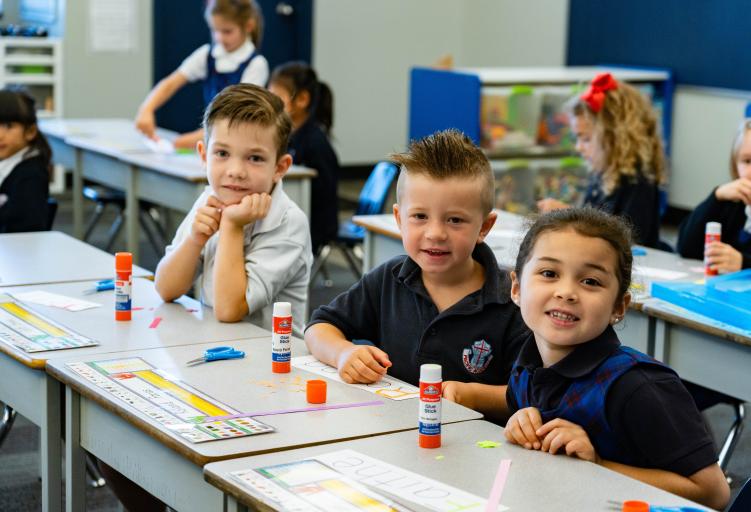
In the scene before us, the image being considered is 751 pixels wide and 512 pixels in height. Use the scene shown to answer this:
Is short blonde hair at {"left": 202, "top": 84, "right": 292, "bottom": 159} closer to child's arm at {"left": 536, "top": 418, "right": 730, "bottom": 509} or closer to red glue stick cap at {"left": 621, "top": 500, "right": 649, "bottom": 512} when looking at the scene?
child's arm at {"left": 536, "top": 418, "right": 730, "bottom": 509}

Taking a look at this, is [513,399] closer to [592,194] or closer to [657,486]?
[657,486]

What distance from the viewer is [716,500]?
5.98ft

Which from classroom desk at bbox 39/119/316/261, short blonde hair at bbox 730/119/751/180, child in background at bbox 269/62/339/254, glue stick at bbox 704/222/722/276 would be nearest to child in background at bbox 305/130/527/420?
glue stick at bbox 704/222/722/276

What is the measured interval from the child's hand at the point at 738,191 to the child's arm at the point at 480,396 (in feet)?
Answer: 5.40

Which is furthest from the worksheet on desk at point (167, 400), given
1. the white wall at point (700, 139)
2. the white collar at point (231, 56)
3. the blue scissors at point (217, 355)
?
the white wall at point (700, 139)

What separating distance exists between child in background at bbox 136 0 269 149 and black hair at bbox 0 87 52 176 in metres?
1.31

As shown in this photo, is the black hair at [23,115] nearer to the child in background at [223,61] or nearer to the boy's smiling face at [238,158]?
the child in background at [223,61]

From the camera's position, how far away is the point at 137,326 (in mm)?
2717

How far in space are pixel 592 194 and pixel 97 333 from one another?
2.27 m

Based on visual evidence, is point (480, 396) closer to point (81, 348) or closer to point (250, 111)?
point (81, 348)

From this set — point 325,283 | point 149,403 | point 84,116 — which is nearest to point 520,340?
point 149,403

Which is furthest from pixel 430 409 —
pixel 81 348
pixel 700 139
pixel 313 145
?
pixel 700 139

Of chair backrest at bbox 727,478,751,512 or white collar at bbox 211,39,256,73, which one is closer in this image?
chair backrest at bbox 727,478,751,512

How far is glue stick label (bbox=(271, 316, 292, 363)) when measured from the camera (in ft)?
7.66
